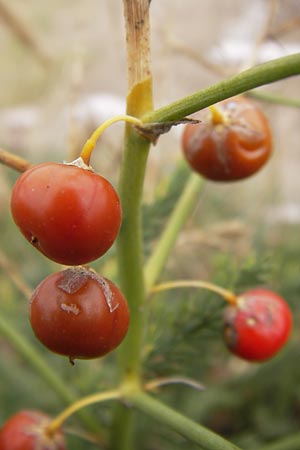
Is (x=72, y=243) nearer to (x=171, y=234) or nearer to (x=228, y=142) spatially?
(x=228, y=142)

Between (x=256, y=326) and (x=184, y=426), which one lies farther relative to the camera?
(x=256, y=326)

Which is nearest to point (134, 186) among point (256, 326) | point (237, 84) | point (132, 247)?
point (132, 247)

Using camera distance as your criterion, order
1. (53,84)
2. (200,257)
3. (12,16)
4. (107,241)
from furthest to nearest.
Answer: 1. (53,84)
2. (200,257)
3. (12,16)
4. (107,241)

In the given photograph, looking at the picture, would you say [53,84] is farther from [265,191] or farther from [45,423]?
[45,423]

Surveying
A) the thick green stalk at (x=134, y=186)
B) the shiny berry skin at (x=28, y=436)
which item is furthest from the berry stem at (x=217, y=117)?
the shiny berry skin at (x=28, y=436)

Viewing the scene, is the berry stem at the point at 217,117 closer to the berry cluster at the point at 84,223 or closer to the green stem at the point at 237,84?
the berry cluster at the point at 84,223

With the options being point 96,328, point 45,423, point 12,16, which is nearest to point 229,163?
point 96,328
